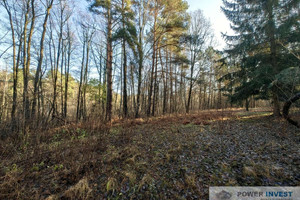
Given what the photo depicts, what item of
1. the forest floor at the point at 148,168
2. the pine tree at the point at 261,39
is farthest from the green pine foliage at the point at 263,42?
the forest floor at the point at 148,168

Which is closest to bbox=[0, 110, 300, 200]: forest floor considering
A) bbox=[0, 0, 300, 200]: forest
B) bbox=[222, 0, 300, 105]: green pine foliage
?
bbox=[0, 0, 300, 200]: forest

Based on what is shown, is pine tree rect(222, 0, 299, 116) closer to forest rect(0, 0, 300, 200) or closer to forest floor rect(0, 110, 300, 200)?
forest rect(0, 0, 300, 200)

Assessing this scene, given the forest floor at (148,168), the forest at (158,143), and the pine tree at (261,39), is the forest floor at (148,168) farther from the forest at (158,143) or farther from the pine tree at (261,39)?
the pine tree at (261,39)

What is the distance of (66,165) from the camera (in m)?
3.04

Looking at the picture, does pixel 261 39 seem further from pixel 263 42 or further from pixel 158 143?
pixel 158 143

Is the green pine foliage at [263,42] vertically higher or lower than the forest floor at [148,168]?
higher

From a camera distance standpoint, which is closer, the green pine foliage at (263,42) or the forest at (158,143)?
the forest at (158,143)

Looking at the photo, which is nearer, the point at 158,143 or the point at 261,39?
the point at 158,143

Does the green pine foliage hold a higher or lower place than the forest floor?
higher

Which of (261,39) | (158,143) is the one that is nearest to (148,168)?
(158,143)

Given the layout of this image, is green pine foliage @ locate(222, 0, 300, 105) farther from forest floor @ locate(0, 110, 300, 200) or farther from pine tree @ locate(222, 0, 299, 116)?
forest floor @ locate(0, 110, 300, 200)

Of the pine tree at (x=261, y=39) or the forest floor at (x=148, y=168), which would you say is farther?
the pine tree at (x=261, y=39)

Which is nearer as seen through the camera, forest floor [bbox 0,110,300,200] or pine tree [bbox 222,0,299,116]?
forest floor [bbox 0,110,300,200]

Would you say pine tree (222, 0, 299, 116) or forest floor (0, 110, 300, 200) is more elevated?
→ pine tree (222, 0, 299, 116)
